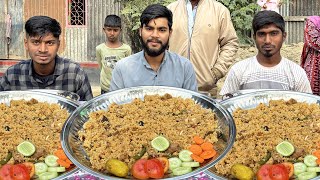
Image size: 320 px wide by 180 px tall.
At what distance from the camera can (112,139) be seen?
1991 millimetres

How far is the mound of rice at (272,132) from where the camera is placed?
195 cm

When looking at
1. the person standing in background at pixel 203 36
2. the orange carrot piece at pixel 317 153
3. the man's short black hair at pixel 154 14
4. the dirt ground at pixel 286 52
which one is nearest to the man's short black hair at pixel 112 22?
the person standing in background at pixel 203 36

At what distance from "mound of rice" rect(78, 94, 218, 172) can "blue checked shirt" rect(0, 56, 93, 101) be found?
0.85m

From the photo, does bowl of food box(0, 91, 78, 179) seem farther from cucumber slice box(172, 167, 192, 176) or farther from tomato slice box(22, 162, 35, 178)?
cucumber slice box(172, 167, 192, 176)

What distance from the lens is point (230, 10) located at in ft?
31.6

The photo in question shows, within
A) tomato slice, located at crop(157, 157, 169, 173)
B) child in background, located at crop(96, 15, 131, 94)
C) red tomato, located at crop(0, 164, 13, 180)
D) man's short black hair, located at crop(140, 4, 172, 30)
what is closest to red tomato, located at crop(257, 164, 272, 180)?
tomato slice, located at crop(157, 157, 169, 173)

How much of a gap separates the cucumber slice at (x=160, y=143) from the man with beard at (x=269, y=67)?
103 cm

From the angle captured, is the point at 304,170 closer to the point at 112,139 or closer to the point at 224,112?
the point at 224,112

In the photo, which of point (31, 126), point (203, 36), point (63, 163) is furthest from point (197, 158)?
Result: point (203, 36)

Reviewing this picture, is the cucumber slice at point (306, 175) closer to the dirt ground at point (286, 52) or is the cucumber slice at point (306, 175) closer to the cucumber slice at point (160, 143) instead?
the cucumber slice at point (160, 143)

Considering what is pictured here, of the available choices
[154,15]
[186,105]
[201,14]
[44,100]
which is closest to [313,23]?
[201,14]

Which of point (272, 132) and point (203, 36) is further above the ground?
point (203, 36)

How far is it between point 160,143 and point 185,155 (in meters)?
0.12

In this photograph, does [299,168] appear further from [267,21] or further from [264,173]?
[267,21]
